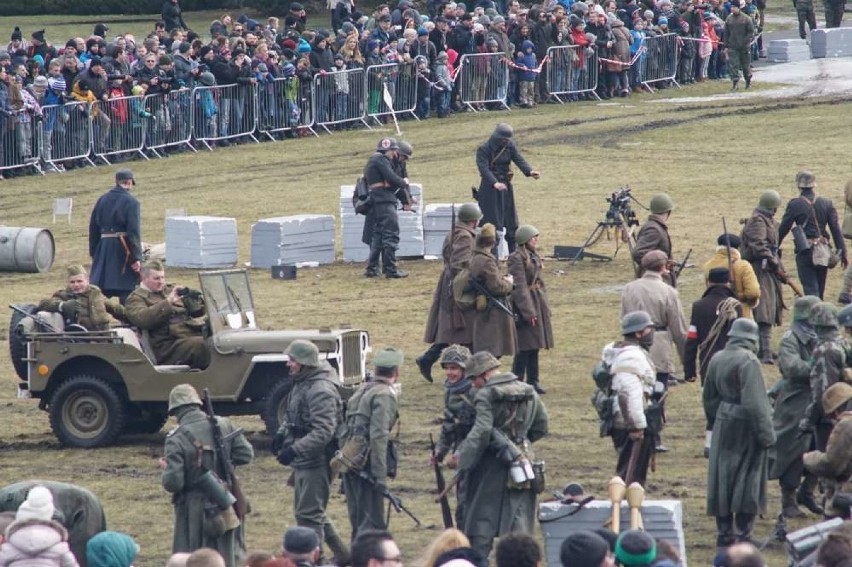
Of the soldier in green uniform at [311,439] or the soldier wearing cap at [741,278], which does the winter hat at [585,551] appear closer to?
the soldier in green uniform at [311,439]

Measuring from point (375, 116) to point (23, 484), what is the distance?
1038 inches

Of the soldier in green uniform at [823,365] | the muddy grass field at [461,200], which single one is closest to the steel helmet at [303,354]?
the muddy grass field at [461,200]

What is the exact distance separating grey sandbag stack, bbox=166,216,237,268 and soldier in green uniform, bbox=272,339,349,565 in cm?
1224

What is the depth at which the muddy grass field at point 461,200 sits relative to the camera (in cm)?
1639

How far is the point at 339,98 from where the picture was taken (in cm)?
3819

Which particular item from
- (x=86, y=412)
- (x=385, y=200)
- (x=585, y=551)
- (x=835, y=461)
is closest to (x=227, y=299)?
(x=86, y=412)

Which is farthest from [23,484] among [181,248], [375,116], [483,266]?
[375,116]

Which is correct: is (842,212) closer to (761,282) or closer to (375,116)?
(761,282)

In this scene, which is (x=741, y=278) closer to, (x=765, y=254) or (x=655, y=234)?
(x=655, y=234)

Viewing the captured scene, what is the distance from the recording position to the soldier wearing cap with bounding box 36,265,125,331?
17844 millimetres

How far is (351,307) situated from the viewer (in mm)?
23703

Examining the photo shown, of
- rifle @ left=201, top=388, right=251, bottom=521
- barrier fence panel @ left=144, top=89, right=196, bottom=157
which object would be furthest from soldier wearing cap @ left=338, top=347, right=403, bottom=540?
Result: barrier fence panel @ left=144, top=89, right=196, bottom=157

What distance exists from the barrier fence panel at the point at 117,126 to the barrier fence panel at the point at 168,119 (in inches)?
5.2

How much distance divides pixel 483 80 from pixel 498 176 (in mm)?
15848
